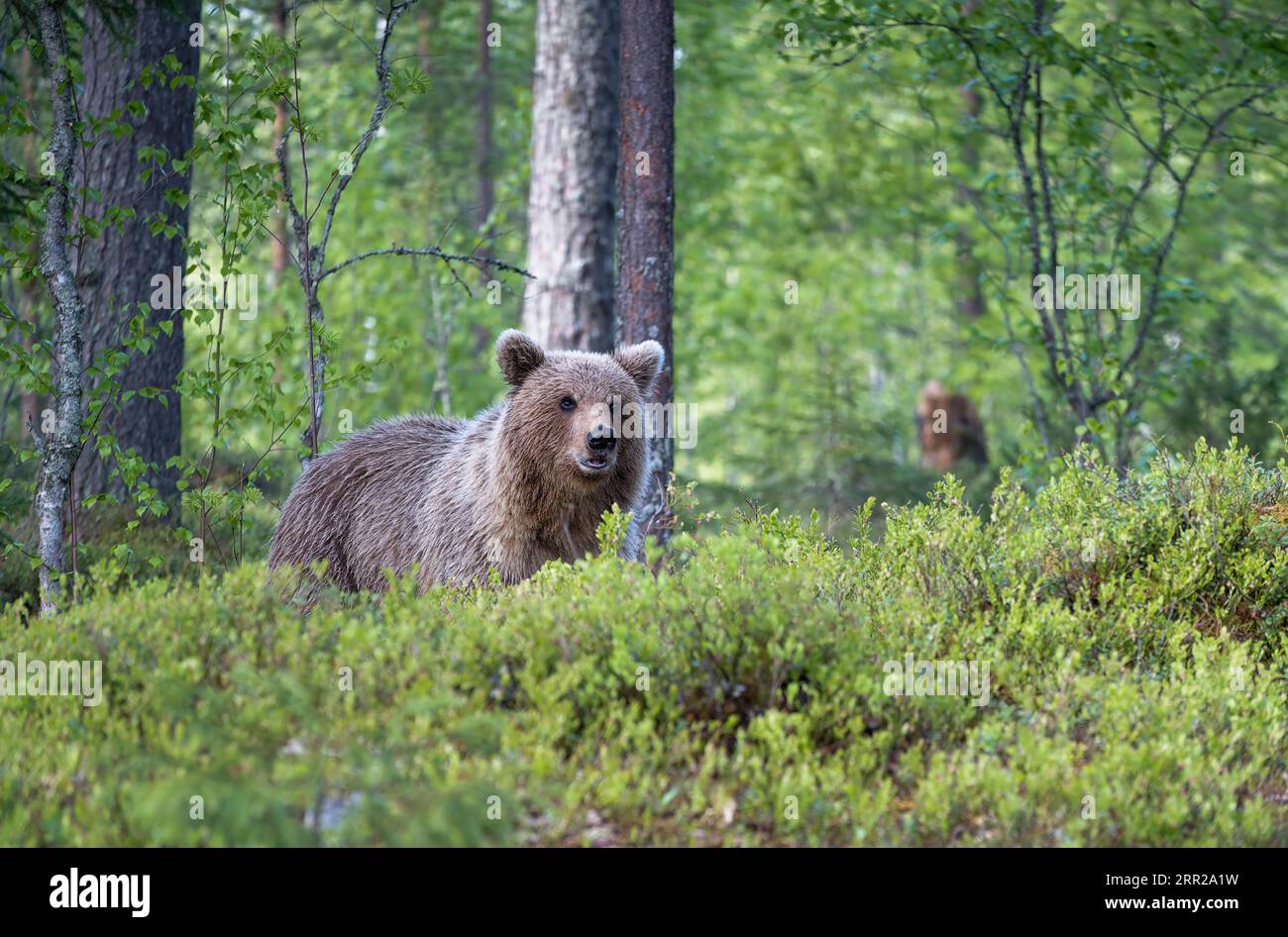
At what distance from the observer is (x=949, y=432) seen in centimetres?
1845

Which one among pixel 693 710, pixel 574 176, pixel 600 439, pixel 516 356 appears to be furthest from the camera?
pixel 574 176

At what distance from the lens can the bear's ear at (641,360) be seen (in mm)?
7906

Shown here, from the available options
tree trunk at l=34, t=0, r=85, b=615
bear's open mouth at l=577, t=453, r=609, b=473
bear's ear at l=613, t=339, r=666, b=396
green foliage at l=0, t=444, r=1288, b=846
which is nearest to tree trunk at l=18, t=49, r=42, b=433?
tree trunk at l=34, t=0, r=85, b=615

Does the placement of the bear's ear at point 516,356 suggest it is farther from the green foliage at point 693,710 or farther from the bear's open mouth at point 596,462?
the green foliage at point 693,710

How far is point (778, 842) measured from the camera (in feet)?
15.1

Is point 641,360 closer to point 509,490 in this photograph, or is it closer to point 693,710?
point 509,490

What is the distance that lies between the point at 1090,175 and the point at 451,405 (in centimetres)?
948

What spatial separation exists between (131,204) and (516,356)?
3.62 meters

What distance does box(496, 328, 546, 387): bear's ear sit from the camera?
7.52 m

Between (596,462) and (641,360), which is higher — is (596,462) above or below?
below

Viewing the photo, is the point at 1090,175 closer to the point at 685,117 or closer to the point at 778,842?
the point at 778,842

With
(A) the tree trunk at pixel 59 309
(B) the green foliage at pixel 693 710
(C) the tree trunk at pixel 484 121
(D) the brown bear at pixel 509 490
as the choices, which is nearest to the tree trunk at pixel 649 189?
(D) the brown bear at pixel 509 490

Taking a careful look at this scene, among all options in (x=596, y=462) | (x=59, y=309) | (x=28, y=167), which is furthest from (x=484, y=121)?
(x=596, y=462)
